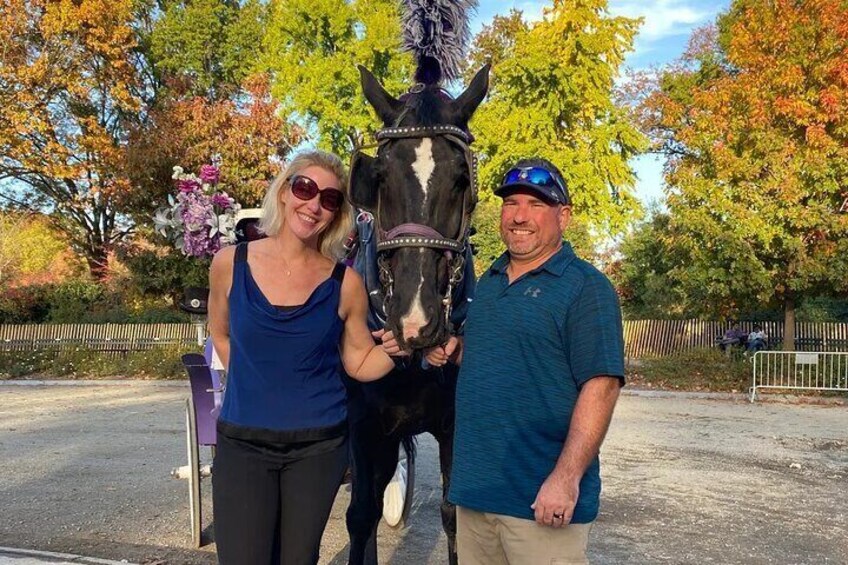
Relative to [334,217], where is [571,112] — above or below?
above

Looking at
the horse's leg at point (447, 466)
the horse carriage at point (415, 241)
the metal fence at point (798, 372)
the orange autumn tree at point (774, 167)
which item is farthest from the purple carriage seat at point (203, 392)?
the orange autumn tree at point (774, 167)

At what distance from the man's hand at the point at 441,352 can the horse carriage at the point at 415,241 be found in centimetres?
5

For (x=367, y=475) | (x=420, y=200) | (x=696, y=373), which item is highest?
→ (x=420, y=200)

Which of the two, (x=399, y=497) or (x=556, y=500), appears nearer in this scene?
(x=556, y=500)

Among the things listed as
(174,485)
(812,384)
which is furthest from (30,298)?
(812,384)

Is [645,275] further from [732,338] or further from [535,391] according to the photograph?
A: [535,391]

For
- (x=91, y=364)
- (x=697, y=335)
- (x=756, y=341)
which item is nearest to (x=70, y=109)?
(x=91, y=364)

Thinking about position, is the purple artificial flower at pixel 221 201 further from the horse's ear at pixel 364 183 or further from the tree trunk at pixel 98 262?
the tree trunk at pixel 98 262

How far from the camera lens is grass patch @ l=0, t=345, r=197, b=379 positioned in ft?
58.0

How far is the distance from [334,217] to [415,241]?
34 cm

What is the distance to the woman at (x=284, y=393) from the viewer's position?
245 cm

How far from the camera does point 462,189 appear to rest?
290 centimetres

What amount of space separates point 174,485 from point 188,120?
58.8ft

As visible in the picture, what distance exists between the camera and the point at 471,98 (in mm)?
3102
